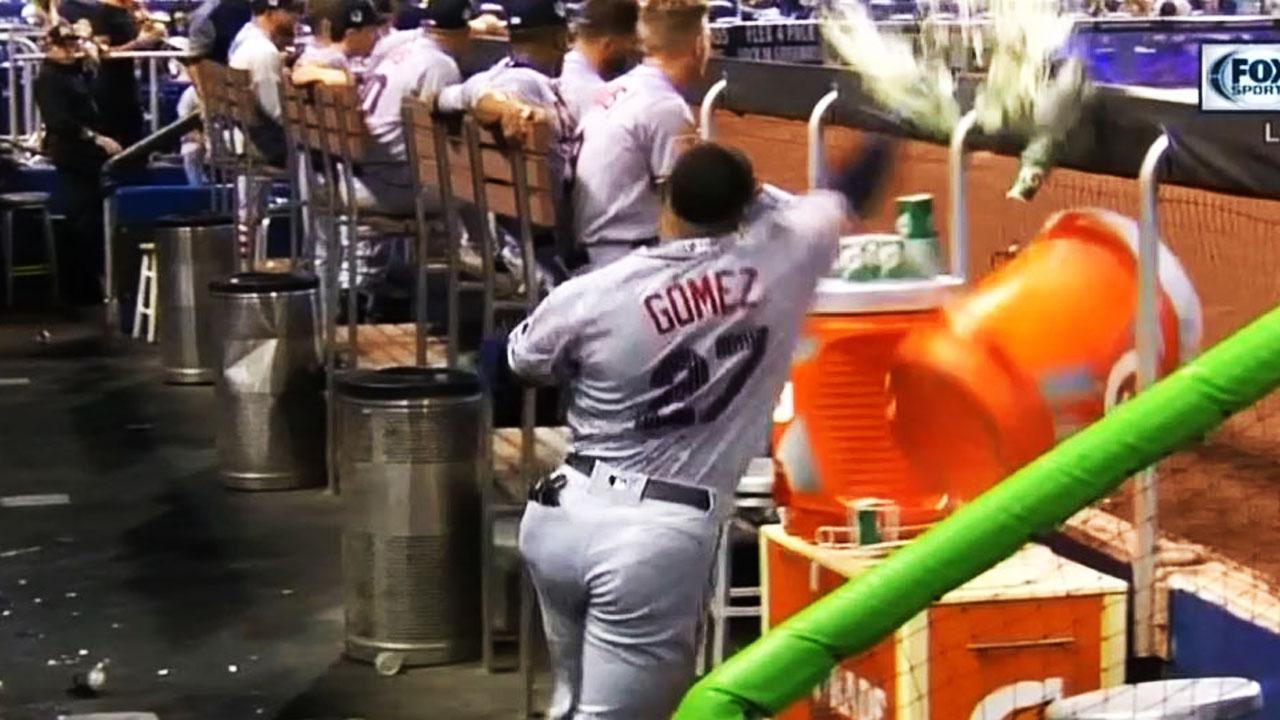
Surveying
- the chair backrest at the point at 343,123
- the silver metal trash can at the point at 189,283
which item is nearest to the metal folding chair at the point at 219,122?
the silver metal trash can at the point at 189,283

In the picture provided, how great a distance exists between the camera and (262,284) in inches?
391

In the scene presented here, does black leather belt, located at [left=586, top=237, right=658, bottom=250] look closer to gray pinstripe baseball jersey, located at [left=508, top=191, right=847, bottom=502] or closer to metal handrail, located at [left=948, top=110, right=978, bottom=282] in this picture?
metal handrail, located at [left=948, top=110, right=978, bottom=282]

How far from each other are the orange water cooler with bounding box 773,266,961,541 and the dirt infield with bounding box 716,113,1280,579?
36cm

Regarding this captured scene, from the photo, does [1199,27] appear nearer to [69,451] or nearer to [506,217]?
[69,451]

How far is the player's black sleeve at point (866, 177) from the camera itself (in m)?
5.46

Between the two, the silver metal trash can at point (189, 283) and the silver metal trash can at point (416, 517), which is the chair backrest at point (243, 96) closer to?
the silver metal trash can at point (189, 283)

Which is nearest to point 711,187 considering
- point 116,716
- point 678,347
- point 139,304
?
point 678,347

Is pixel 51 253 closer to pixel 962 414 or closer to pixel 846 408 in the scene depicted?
pixel 846 408

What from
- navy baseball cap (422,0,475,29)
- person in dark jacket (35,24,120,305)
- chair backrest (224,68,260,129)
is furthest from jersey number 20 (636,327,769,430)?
person in dark jacket (35,24,120,305)

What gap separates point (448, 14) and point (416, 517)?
2.90 m

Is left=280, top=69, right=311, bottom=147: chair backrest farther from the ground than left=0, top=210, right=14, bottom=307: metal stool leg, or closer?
farther from the ground

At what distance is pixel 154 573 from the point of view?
28.7 feet

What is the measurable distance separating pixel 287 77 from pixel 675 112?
4340 millimetres

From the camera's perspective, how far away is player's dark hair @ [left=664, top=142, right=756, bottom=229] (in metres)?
4.77
